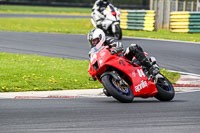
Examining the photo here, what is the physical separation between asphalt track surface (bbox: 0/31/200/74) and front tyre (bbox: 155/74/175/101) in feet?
14.7

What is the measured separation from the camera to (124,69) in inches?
333

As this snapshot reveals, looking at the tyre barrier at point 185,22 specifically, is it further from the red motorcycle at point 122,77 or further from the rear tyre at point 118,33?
the red motorcycle at point 122,77

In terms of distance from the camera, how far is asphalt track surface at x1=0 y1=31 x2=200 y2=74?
15.1 metres

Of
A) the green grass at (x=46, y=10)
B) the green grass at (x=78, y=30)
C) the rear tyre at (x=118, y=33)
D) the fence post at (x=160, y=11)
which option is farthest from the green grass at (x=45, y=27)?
the green grass at (x=46, y=10)

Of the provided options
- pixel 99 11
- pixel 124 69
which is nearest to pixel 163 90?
pixel 124 69

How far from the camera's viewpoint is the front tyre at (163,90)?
29.0ft

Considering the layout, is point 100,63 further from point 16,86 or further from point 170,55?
point 170,55

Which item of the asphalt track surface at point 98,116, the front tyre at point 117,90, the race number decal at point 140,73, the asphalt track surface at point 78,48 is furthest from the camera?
the asphalt track surface at point 78,48

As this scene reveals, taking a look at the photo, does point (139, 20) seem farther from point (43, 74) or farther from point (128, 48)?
point (128, 48)

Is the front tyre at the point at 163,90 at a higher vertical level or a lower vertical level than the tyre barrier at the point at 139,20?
higher

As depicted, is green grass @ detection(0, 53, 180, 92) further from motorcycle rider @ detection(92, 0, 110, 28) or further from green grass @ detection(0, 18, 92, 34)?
green grass @ detection(0, 18, 92, 34)

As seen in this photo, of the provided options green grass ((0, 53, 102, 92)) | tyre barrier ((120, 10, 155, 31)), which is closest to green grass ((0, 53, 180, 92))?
green grass ((0, 53, 102, 92))

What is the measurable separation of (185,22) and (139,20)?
2.89 meters

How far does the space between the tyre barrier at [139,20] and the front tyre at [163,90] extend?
18.4 m
